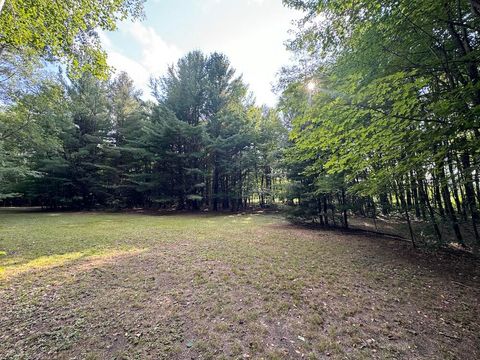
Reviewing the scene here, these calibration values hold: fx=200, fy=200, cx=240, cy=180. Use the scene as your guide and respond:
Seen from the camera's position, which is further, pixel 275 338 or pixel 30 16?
pixel 30 16

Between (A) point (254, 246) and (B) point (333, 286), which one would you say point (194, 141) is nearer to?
(A) point (254, 246)

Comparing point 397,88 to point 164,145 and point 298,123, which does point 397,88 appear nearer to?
point 298,123

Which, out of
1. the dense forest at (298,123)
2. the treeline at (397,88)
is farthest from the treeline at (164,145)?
the treeline at (397,88)

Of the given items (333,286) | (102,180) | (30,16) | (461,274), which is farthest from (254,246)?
(102,180)

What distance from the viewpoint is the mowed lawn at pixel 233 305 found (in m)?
2.04

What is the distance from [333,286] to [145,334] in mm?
2887

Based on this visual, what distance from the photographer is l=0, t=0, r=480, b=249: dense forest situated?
3242 mm

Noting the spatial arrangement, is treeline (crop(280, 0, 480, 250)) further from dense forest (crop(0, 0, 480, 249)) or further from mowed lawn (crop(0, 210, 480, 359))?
mowed lawn (crop(0, 210, 480, 359))

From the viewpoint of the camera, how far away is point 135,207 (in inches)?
760

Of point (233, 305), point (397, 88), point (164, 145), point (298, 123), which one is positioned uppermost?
point (164, 145)

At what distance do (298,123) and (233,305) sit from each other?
3.08 metres

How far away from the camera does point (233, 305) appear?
2768 mm

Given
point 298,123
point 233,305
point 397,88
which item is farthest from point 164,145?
point 397,88

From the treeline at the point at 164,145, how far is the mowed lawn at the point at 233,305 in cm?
1054
